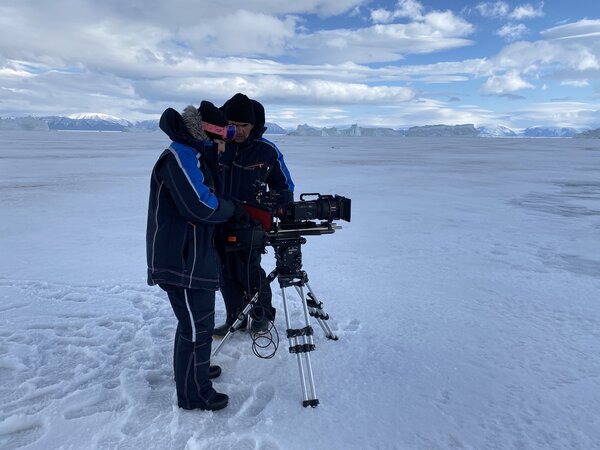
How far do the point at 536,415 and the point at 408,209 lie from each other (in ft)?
24.1

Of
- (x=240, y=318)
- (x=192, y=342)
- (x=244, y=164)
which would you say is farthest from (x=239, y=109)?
(x=192, y=342)

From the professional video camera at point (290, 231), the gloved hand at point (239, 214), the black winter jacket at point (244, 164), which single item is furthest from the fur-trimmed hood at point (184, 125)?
the black winter jacket at point (244, 164)

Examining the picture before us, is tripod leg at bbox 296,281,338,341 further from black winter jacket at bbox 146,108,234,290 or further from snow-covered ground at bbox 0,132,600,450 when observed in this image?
black winter jacket at bbox 146,108,234,290

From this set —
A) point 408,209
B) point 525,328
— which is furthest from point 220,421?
point 408,209

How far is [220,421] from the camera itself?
275cm

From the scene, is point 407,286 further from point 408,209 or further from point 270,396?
point 408,209

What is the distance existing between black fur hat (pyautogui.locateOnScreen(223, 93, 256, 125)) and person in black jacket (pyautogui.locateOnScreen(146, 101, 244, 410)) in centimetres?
71

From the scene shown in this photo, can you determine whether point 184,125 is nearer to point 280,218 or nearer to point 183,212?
point 183,212

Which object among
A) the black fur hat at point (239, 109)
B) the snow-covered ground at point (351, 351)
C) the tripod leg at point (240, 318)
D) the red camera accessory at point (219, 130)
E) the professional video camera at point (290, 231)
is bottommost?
the snow-covered ground at point (351, 351)

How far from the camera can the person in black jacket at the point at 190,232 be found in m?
2.47

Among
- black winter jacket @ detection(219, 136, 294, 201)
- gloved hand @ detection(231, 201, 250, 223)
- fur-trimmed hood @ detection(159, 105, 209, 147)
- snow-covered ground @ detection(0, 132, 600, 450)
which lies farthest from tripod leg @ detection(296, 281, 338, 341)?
fur-trimmed hood @ detection(159, 105, 209, 147)

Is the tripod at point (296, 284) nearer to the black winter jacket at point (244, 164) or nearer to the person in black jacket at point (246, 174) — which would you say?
the person in black jacket at point (246, 174)

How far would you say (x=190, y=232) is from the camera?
8.61ft

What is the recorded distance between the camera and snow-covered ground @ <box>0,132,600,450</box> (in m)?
2.68
